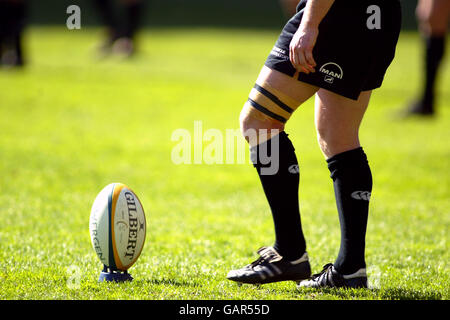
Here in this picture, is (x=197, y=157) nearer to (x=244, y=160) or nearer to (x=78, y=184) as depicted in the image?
(x=244, y=160)

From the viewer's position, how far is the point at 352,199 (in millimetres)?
3393

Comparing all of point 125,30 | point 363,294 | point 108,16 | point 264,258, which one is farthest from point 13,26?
point 363,294

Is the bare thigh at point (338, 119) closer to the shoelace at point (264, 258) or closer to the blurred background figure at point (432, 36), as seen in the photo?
the shoelace at point (264, 258)

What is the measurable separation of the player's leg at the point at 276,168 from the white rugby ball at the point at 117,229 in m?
0.57

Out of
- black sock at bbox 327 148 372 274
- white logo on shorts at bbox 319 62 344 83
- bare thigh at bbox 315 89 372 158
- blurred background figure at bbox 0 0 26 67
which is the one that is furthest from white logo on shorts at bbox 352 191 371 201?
blurred background figure at bbox 0 0 26 67

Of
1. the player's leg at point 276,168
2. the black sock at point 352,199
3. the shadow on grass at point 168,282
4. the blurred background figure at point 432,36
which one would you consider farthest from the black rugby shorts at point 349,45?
the blurred background figure at point 432,36

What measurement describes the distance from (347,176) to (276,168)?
0.37 m

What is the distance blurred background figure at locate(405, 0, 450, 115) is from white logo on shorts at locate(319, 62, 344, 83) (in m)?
6.79

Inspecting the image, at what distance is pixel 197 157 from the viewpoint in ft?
26.3

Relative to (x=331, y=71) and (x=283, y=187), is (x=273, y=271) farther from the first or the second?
(x=331, y=71)

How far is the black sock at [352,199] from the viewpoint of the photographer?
133 inches

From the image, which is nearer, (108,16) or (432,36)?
(432,36)

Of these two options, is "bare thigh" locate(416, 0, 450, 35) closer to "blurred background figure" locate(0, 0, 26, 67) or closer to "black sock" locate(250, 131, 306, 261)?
"black sock" locate(250, 131, 306, 261)

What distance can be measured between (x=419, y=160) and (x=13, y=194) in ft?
15.4
